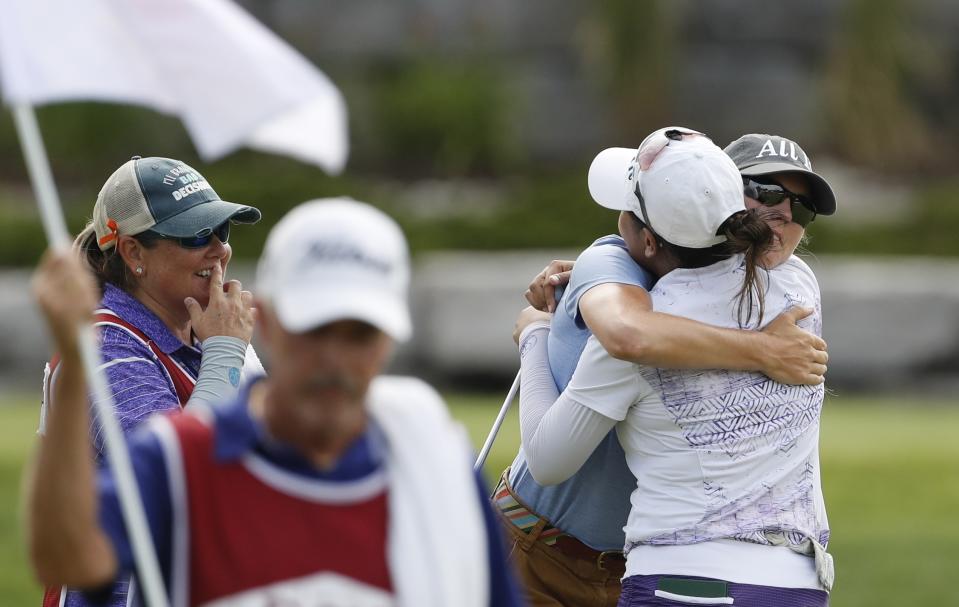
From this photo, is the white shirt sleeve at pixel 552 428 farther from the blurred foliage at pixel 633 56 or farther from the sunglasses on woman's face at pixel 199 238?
the blurred foliage at pixel 633 56

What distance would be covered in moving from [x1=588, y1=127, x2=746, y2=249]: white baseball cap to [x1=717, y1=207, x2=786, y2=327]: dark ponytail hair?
32 mm

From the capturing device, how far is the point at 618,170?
390 centimetres

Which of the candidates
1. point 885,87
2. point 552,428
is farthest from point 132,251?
point 885,87

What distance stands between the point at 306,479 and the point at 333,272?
1.11ft

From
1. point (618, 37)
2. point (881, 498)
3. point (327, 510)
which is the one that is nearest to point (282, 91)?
point (327, 510)

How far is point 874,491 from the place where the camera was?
12016 mm

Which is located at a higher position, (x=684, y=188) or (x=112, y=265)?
(x=684, y=188)

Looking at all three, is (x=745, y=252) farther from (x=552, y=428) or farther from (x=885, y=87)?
(x=885, y=87)

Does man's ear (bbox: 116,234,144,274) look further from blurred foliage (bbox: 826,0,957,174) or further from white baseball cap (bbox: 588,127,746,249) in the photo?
blurred foliage (bbox: 826,0,957,174)


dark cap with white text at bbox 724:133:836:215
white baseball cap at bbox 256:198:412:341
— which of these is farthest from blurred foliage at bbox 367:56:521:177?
white baseball cap at bbox 256:198:412:341

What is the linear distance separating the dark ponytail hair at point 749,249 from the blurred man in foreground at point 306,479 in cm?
117

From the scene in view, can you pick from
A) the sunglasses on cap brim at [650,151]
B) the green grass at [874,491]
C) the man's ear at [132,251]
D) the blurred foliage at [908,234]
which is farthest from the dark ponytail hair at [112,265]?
the blurred foliage at [908,234]

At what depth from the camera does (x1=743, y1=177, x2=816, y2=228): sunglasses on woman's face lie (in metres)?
3.83

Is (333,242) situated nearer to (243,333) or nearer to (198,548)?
(198,548)
